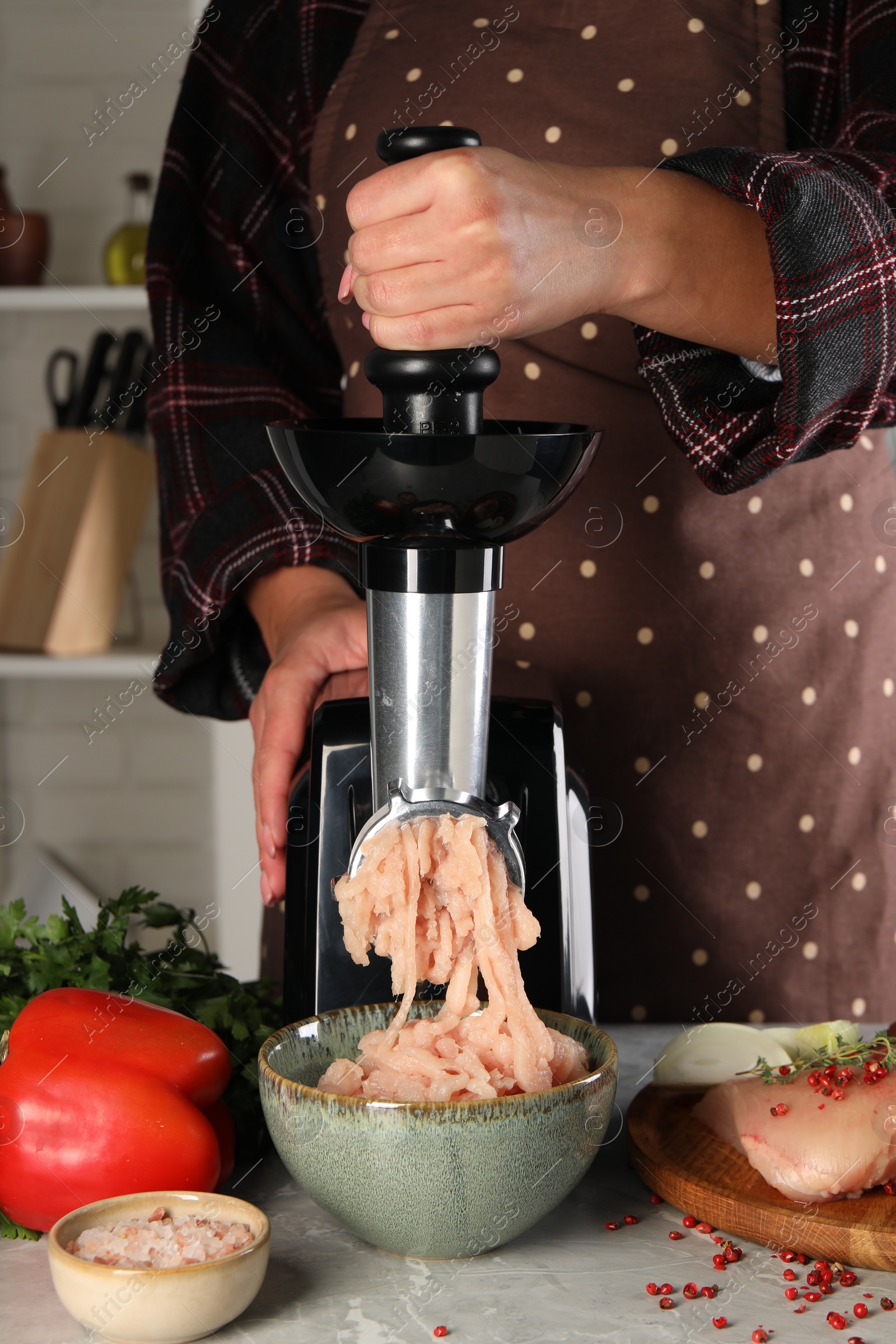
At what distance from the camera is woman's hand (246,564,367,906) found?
3.03 feet

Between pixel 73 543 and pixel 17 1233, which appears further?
pixel 73 543

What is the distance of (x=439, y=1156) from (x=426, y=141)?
48cm

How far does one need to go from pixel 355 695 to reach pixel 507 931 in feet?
0.86

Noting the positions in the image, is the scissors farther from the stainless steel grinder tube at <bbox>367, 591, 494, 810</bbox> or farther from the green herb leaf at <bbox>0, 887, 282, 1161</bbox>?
the stainless steel grinder tube at <bbox>367, 591, 494, 810</bbox>

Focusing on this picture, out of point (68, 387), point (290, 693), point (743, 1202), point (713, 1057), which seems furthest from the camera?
point (68, 387)

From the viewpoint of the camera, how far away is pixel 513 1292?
0.61 meters

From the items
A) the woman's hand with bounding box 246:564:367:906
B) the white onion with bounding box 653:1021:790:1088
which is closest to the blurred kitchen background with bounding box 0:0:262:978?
the woman's hand with bounding box 246:564:367:906

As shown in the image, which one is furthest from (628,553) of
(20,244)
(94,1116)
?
(20,244)

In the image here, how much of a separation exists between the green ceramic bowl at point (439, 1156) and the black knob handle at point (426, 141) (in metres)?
0.45

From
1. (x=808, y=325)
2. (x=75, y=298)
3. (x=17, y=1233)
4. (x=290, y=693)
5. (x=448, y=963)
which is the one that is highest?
(x=75, y=298)

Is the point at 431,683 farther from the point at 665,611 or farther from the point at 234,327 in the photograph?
the point at 234,327

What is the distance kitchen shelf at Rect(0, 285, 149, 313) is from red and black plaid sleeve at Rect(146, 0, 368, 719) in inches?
34.9

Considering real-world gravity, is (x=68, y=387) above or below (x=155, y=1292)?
above

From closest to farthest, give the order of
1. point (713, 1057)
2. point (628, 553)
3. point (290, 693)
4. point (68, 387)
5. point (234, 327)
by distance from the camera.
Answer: point (713, 1057), point (290, 693), point (628, 553), point (234, 327), point (68, 387)
